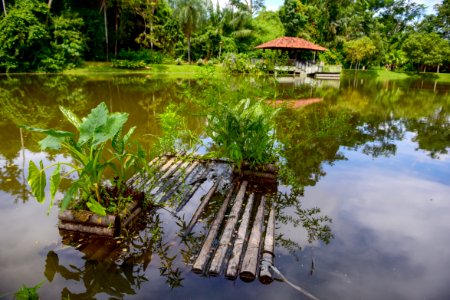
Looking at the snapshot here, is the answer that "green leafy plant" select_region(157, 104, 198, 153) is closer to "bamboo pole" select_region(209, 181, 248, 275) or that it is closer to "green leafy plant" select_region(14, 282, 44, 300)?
"bamboo pole" select_region(209, 181, 248, 275)

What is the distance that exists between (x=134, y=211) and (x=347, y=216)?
2.48 m

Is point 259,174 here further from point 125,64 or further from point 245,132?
point 125,64

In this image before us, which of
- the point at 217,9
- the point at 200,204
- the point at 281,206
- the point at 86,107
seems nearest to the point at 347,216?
the point at 281,206

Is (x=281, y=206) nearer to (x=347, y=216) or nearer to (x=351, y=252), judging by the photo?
(x=347, y=216)

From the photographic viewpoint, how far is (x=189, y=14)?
26.2m

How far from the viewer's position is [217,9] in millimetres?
30109

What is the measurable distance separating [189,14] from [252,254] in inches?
1024

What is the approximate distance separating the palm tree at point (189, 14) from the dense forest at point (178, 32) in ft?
0.23

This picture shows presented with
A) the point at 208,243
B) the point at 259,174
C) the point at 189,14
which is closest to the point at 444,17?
the point at 189,14

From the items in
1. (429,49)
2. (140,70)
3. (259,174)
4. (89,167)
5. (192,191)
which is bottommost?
(192,191)

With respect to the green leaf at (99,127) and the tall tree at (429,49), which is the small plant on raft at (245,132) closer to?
the green leaf at (99,127)

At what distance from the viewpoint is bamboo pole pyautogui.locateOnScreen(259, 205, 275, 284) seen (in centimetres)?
279

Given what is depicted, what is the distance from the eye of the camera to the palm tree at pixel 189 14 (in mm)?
26016

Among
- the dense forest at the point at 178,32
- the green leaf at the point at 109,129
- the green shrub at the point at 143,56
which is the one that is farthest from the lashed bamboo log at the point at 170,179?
the green shrub at the point at 143,56
